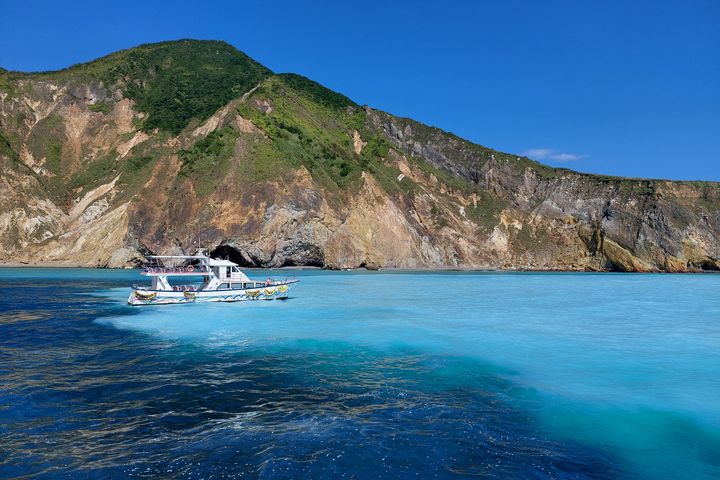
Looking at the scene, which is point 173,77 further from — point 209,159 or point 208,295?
point 208,295

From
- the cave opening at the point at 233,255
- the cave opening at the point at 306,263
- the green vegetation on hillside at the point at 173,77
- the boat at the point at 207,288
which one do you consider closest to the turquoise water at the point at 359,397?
the boat at the point at 207,288

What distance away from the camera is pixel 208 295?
4028 cm

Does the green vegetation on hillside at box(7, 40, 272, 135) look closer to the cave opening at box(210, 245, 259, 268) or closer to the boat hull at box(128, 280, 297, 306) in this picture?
the cave opening at box(210, 245, 259, 268)

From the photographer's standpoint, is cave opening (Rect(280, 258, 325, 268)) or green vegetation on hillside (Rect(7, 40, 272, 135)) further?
green vegetation on hillside (Rect(7, 40, 272, 135))

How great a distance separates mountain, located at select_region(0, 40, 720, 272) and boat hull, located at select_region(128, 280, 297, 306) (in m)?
40.7

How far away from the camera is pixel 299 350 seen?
21672 millimetres

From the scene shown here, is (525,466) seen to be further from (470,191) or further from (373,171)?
(470,191)

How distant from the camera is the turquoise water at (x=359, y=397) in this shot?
10789 mm

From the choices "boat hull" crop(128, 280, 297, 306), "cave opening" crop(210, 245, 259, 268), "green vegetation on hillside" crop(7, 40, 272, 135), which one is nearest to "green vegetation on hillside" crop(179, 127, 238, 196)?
"cave opening" crop(210, 245, 259, 268)

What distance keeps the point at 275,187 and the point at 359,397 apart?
74.2 meters

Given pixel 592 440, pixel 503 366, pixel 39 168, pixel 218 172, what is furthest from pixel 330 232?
pixel 592 440

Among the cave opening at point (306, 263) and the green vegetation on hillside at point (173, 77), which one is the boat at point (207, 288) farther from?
the green vegetation on hillside at point (173, 77)

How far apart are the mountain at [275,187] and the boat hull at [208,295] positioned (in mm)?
40676

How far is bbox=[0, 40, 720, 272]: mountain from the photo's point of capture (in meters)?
86.9
